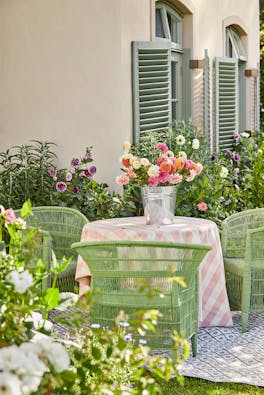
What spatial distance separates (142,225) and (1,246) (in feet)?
9.55

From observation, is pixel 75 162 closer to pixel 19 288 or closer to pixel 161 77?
pixel 161 77

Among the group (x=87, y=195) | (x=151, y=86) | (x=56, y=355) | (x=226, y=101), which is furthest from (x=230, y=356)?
(x=226, y=101)

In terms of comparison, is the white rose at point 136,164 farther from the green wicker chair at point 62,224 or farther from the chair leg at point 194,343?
the chair leg at point 194,343

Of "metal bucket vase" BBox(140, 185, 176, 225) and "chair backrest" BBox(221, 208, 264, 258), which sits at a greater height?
"metal bucket vase" BBox(140, 185, 176, 225)

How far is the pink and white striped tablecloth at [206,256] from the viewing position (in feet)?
18.7

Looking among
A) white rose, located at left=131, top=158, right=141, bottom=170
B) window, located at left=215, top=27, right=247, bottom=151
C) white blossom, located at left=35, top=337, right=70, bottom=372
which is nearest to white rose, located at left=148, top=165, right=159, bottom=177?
white rose, located at left=131, top=158, right=141, bottom=170

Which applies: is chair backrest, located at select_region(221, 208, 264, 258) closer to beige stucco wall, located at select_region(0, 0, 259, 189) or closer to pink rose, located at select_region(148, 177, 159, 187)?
pink rose, located at select_region(148, 177, 159, 187)

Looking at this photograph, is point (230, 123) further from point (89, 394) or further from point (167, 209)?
point (89, 394)

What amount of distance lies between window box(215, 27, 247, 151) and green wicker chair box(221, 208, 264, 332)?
313 centimetres

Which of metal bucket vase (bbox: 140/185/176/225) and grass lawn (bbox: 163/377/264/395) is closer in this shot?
grass lawn (bbox: 163/377/264/395)

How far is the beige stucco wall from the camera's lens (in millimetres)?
7223

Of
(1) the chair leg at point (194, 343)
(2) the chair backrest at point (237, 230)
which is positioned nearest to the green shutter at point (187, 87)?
(2) the chair backrest at point (237, 230)

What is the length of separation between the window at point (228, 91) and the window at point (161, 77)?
2.55 ft

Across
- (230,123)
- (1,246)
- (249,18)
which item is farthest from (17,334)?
(249,18)
